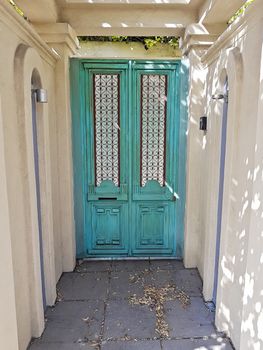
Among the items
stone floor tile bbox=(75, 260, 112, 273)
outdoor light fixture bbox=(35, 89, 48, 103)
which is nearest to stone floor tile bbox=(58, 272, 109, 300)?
stone floor tile bbox=(75, 260, 112, 273)

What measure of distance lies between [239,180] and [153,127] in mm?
2111

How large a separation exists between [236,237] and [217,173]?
32.2 inches

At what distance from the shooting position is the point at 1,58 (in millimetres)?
2264

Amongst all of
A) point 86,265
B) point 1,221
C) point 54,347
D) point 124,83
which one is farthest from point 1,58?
point 86,265

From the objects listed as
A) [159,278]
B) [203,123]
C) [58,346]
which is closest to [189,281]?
[159,278]

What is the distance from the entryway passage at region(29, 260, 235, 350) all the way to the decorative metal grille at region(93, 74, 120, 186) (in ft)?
4.70

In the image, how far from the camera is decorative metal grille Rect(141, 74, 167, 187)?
4426mm

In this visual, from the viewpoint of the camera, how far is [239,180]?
104 inches

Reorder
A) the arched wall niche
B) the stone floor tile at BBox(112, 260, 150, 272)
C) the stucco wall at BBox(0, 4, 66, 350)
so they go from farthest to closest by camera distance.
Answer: the stone floor tile at BBox(112, 260, 150, 272)
the arched wall niche
the stucco wall at BBox(0, 4, 66, 350)

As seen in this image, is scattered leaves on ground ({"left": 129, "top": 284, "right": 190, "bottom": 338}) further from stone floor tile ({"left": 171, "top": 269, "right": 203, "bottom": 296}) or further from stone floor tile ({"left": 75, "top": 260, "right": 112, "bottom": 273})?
stone floor tile ({"left": 75, "top": 260, "right": 112, "bottom": 273})

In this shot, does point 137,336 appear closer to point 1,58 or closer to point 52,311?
point 52,311

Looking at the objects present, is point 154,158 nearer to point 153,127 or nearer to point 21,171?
point 153,127

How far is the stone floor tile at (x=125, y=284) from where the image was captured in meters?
3.84

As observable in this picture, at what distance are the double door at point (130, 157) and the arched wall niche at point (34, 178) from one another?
1.19m
